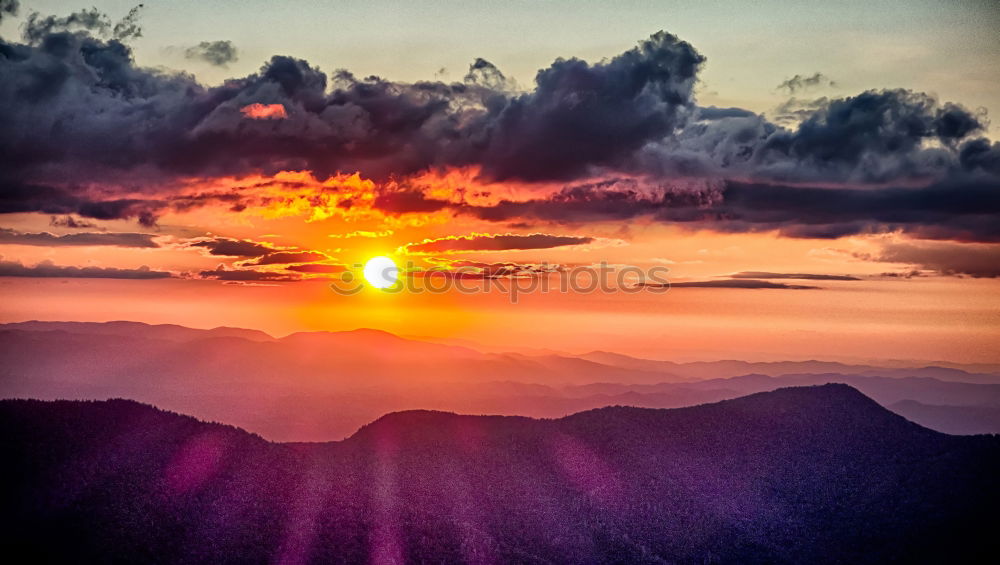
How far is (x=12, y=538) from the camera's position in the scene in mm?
82125

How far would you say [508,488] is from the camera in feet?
370

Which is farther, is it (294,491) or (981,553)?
(294,491)

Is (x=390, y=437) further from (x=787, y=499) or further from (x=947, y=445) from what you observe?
(x=947, y=445)

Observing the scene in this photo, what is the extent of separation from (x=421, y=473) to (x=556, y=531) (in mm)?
22743

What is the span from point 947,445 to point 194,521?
10636 centimetres

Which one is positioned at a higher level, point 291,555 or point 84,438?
point 84,438

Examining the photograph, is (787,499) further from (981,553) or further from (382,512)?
(382,512)

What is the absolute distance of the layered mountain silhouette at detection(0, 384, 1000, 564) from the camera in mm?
88438

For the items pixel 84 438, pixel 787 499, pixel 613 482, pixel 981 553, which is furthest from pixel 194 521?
pixel 981 553

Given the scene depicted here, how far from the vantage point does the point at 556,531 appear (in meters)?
102

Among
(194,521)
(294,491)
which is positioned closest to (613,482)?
(294,491)

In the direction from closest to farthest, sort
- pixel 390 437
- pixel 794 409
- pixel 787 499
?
1. pixel 787 499
2. pixel 390 437
3. pixel 794 409

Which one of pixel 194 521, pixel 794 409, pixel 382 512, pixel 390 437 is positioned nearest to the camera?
pixel 194 521

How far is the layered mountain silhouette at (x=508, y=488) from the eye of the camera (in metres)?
88.4
